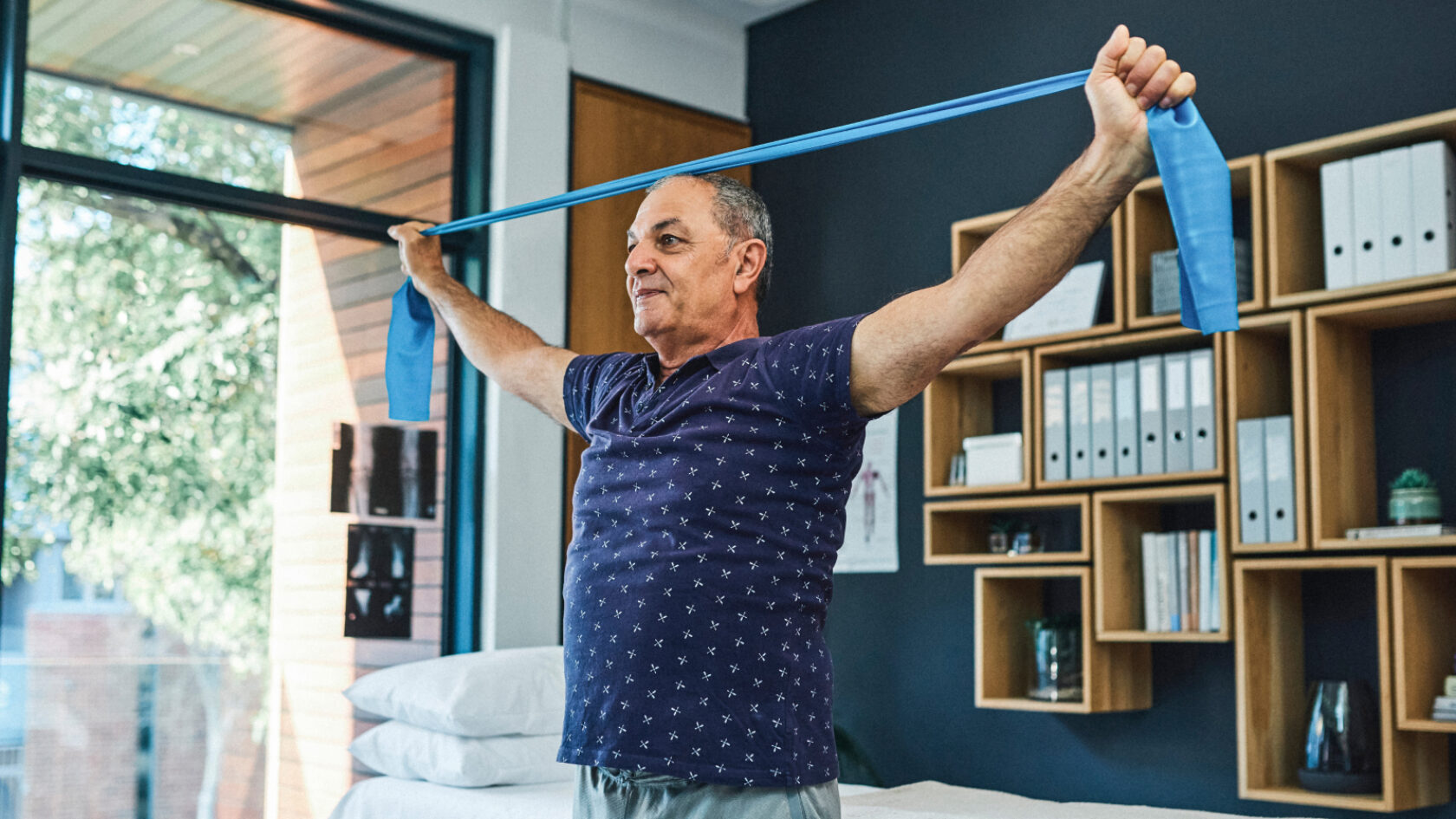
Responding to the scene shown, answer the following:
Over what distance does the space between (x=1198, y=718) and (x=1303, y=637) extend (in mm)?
337

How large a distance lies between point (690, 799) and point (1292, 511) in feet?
5.76

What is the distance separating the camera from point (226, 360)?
354cm

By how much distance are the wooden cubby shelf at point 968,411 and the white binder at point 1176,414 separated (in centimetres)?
36

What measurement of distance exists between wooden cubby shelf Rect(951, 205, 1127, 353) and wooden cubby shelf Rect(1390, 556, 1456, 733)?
33.1 inches

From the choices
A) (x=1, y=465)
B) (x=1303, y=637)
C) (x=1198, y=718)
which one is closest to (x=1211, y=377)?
(x=1303, y=637)

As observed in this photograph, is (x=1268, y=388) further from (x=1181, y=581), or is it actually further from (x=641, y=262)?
(x=641, y=262)

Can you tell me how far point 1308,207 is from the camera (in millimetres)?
2992

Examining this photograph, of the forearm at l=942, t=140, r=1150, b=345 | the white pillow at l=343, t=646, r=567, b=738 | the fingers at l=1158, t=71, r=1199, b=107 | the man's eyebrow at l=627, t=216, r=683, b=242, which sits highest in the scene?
the fingers at l=1158, t=71, r=1199, b=107

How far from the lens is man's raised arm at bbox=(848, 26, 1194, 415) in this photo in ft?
4.69

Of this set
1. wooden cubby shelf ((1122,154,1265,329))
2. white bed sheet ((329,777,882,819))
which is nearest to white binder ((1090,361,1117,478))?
wooden cubby shelf ((1122,154,1265,329))

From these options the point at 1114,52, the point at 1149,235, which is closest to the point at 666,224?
the point at 1114,52

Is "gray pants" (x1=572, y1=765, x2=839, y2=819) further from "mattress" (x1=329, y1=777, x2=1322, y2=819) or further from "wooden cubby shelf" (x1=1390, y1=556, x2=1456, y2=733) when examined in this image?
"wooden cubby shelf" (x1=1390, y1=556, x2=1456, y2=733)

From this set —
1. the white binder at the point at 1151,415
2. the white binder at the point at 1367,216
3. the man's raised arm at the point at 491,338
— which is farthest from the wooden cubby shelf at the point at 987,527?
the man's raised arm at the point at 491,338

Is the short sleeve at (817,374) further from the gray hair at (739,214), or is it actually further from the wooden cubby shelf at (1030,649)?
the wooden cubby shelf at (1030,649)
